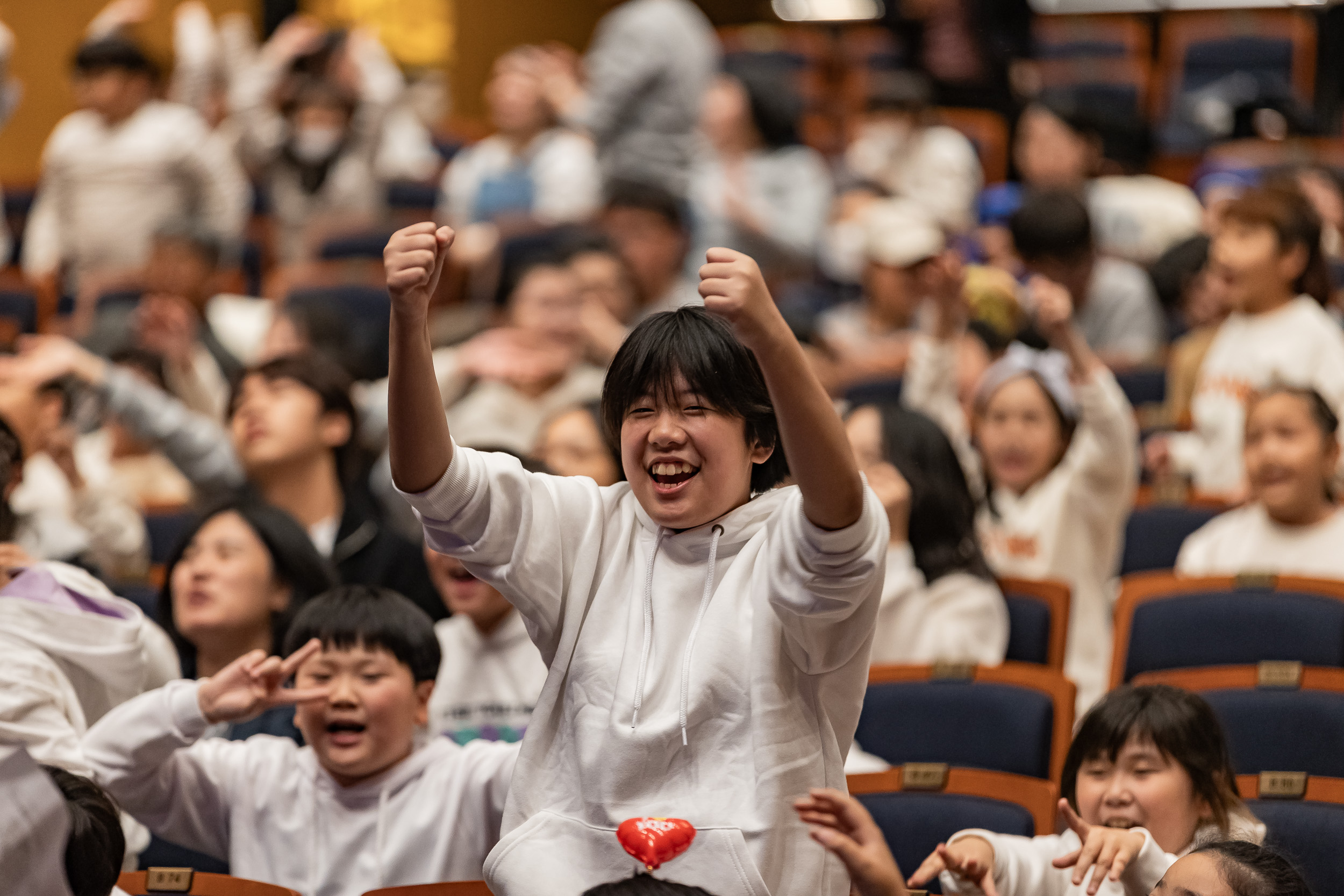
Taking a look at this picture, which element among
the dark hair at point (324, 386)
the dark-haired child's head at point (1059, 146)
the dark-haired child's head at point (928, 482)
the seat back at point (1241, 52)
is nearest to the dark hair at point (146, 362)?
the dark hair at point (324, 386)

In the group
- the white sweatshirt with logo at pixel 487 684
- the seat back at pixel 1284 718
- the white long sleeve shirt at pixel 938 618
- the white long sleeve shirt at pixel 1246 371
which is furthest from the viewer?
the white long sleeve shirt at pixel 1246 371

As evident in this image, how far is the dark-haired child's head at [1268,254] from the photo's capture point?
3971mm

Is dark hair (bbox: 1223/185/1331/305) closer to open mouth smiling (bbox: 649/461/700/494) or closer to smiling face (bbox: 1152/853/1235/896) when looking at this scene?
smiling face (bbox: 1152/853/1235/896)

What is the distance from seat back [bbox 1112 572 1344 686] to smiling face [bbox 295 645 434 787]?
135cm

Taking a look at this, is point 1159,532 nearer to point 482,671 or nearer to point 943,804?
point 943,804

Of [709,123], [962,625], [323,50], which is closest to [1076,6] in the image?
[709,123]

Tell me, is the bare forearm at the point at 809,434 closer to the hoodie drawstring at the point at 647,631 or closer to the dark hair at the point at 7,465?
the hoodie drawstring at the point at 647,631

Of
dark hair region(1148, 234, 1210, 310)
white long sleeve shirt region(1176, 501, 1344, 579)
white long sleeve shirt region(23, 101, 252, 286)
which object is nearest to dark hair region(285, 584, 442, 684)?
white long sleeve shirt region(1176, 501, 1344, 579)

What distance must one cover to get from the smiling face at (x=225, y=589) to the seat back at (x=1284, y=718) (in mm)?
1472

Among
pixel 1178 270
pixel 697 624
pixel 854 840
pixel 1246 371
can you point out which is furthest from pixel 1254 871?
pixel 1178 270

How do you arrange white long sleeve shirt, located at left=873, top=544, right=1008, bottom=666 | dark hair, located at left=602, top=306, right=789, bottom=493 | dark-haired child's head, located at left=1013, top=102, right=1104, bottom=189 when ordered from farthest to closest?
1. dark-haired child's head, located at left=1013, top=102, right=1104, bottom=189
2. white long sleeve shirt, located at left=873, top=544, right=1008, bottom=666
3. dark hair, located at left=602, top=306, right=789, bottom=493

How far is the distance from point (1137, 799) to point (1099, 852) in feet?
0.94

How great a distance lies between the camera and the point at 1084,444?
3.41 m

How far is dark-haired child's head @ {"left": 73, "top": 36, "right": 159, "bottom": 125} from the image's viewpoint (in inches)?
237
